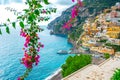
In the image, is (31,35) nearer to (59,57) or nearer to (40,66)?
(40,66)

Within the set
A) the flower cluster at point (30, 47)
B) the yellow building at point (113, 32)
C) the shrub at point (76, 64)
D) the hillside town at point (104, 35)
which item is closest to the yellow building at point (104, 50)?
the hillside town at point (104, 35)

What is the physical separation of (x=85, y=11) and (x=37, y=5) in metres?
129

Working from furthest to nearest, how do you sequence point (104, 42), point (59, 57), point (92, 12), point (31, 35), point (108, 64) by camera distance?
point (92, 12)
point (59, 57)
point (104, 42)
point (108, 64)
point (31, 35)

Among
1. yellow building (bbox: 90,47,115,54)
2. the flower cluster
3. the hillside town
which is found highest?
the flower cluster

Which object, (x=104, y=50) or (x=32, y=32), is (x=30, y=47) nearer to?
Answer: (x=32, y=32)

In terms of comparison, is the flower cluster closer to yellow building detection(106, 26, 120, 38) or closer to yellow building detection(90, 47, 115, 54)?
yellow building detection(90, 47, 115, 54)

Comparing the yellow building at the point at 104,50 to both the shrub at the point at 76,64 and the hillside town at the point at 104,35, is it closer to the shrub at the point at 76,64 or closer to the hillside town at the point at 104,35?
the hillside town at the point at 104,35

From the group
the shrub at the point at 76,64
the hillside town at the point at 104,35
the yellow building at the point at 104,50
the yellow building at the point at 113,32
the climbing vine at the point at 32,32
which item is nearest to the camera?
the climbing vine at the point at 32,32

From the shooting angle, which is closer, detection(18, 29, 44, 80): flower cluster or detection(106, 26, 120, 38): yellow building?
detection(18, 29, 44, 80): flower cluster

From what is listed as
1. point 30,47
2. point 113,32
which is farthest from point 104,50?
point 30,47

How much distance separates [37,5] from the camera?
3.97 m

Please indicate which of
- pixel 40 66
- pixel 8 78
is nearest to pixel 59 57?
pixel 40 66

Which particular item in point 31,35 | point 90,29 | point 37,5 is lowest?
point 90,29

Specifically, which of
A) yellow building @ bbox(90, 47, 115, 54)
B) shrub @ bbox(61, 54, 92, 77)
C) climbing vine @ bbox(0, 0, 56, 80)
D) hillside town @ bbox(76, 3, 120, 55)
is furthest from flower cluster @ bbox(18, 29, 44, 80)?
yellow building @ bbox(90, 47, 115, 54)
